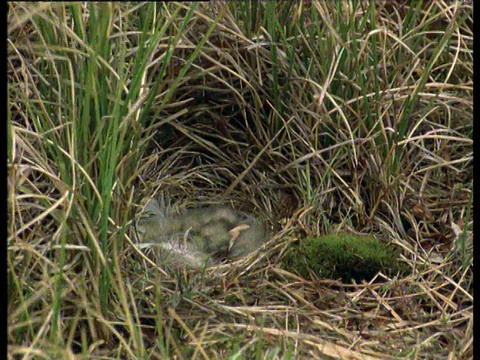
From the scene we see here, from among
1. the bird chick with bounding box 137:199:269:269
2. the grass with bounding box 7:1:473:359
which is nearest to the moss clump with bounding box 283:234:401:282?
the grass with bounding box 7:1:473:359

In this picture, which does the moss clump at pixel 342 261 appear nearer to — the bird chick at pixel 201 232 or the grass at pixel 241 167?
the grass at pixel 241 167

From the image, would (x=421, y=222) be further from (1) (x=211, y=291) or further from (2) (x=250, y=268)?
(1) (x=211, y=291)

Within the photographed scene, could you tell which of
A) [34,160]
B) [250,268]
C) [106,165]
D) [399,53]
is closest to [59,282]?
[106,165]

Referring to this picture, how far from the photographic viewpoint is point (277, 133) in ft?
6.17

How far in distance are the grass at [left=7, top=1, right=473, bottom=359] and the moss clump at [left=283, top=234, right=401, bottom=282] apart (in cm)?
2

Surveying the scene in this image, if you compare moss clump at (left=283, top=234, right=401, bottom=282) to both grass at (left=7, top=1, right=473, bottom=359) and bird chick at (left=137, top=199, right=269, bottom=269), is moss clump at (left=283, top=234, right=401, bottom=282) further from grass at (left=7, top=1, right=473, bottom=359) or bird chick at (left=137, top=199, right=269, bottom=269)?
bird chick at (left=137, top=199, right=269, bottom=269)

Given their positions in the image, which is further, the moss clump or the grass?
the moss clump

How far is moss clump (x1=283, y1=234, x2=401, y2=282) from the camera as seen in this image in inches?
66.7

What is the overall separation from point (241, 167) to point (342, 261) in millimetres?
403

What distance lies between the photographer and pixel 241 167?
196 centimetres

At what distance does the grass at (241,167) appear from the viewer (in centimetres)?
139

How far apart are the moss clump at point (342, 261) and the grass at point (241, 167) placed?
1.0 inches

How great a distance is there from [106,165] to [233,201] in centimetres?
57

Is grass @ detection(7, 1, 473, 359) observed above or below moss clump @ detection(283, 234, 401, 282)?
above
